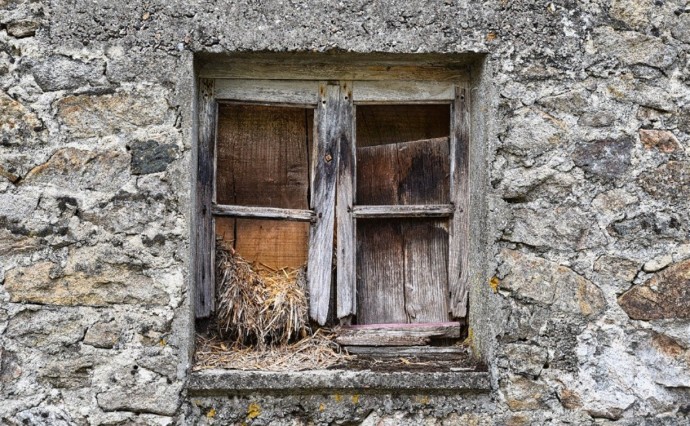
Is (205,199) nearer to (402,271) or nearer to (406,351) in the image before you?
(402,271)

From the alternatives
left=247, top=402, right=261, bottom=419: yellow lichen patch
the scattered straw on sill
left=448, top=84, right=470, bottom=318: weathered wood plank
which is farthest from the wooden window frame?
left=247, top=402, right=261, bottom=419: yellow lichen patch

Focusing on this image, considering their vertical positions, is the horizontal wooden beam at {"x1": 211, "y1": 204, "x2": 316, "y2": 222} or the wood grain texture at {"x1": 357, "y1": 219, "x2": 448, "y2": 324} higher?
the horizontal wooden beam at {"x1": 211, "y1": 204, "x2": 316, "y2": 222}

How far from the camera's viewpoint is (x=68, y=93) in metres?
2.51

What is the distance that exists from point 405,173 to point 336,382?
841 mm

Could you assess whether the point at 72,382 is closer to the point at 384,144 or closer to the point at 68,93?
the point at 68,93

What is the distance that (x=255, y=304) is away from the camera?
107 inches

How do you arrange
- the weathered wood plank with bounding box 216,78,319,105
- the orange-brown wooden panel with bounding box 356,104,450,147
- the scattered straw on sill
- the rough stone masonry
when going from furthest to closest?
1. the orange-brown wooden panel with bounding box 356,104,450,147
2. the weathered wood plank with bounding box 216,78,319,105
3. the scattered straw on sill
4. the rough stone masonry

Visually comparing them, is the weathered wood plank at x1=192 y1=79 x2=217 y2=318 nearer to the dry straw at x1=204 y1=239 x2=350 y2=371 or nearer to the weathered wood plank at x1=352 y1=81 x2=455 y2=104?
the dry straw at x1=204 y1=239 x2=350 y2=371

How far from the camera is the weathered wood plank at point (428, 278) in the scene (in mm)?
2801

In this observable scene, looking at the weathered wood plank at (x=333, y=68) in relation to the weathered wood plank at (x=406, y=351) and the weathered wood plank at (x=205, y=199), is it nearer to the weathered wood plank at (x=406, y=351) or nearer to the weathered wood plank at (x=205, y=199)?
the weathered wood plank at (x=205, y=199)

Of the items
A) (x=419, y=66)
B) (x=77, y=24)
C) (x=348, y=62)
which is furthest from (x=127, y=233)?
(x=419, y=66)

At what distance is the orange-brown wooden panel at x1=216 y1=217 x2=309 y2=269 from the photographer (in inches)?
109

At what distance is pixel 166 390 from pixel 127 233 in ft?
1.81

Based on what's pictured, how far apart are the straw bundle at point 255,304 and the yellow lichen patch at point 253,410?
0.25 m
